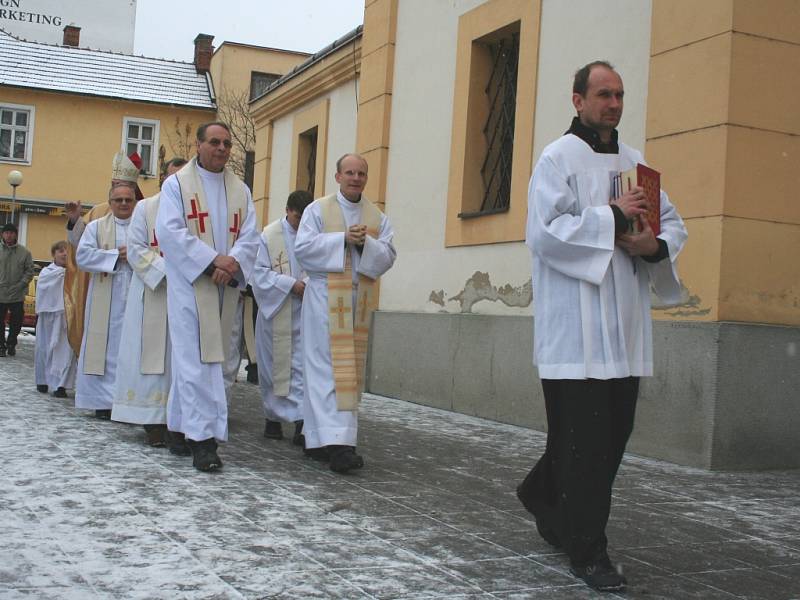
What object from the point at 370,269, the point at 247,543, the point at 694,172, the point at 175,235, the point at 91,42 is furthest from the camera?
the point at 91,42

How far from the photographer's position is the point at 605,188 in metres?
4.39

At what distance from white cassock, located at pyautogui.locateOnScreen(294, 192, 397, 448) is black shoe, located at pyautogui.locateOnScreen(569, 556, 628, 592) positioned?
2.58m

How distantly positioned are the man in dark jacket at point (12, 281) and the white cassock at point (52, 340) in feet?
14.3

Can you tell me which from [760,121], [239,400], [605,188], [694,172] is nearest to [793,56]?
[760,121]

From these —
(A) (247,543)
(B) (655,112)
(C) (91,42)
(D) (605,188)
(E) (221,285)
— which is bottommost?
(A) (247,543)

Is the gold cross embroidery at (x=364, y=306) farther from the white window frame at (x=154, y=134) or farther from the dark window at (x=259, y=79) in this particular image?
the white window frame at (x=154, y=134)

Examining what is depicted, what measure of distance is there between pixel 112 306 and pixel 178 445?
2360mm

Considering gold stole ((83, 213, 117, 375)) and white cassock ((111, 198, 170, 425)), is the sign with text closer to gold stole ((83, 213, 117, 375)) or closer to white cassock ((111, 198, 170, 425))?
gold stole ((83, 213, 117, 375))

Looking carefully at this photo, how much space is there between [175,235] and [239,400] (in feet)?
14.4

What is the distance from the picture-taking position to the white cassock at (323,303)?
255 inches

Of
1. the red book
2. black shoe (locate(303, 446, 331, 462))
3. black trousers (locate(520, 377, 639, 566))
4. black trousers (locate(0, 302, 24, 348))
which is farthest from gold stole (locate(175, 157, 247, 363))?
black trousers (locate(0, 302, 24, 348))

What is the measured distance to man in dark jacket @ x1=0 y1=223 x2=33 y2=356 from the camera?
16.2 meters

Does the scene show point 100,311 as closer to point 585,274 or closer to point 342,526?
point 342,526

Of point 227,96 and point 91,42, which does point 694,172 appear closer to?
point 227,96
